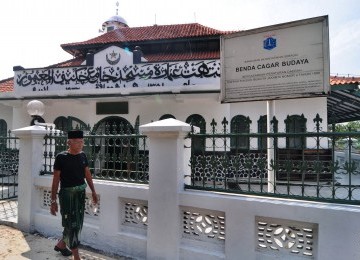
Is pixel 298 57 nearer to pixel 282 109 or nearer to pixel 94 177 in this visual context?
pixel 94 177

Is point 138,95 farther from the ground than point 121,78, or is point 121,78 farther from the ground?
point 121,78

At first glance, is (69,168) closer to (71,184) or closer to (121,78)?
(71,184)

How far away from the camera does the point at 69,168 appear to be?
3.55m

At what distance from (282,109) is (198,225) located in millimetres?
7607

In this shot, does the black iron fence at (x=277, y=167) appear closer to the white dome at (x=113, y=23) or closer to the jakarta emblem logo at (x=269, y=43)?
the jakarta emblem logo at (x=269, y=43)

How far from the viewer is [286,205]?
2.94 metres

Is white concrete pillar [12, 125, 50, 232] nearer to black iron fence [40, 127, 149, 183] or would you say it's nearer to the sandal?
black iron fence [40, 127, 149, 183]

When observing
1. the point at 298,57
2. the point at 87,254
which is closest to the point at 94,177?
the point at 87,254

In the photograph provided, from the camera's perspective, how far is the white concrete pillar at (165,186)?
3.51m

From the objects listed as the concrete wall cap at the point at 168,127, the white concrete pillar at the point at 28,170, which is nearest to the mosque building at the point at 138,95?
the white concrete pillar at the point at 28,170

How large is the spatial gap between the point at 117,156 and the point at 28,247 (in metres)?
1.96

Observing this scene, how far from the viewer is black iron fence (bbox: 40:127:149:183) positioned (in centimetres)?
411

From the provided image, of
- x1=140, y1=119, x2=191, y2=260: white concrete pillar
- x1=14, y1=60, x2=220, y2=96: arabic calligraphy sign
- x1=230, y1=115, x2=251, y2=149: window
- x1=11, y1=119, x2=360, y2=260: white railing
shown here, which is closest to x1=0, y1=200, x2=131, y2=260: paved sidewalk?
x1=11, y1=119, x2=360, y2=260: white railing

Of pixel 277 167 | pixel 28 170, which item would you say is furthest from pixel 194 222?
pixel 28 170
